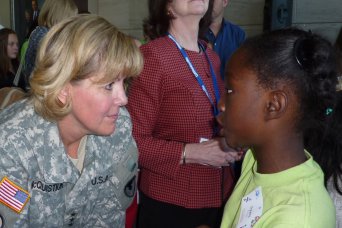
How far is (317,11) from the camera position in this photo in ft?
17.1

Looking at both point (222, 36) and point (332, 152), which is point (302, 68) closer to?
point (332, 152)

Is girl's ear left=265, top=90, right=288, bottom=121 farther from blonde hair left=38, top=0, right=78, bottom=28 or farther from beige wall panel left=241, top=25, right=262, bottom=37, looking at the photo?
beige wall panel left=241, top=25, right=262, bottom=37

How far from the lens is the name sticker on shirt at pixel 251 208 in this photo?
1.44 m

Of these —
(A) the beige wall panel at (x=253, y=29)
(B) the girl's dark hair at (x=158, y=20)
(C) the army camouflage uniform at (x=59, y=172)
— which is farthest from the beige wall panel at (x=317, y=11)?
(C) the army camouflage uniform at (x=59, y=172)

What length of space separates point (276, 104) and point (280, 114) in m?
0.04

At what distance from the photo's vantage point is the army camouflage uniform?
1.69 metres

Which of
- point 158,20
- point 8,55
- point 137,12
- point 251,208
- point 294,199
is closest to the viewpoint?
point 294,199

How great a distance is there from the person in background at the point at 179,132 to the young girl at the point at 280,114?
505 millimetres

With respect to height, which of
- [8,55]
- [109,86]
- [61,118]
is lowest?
[8,55]

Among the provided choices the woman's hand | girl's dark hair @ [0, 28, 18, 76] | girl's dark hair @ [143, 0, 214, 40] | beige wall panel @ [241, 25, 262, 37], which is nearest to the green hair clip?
the woman's hand

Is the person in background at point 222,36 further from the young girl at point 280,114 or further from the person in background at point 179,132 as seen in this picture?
the young girl at point 280,114

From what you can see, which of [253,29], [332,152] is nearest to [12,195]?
[332,152]

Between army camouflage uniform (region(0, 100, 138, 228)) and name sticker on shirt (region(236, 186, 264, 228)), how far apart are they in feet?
2.07

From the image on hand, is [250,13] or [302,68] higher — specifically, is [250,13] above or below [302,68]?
below
